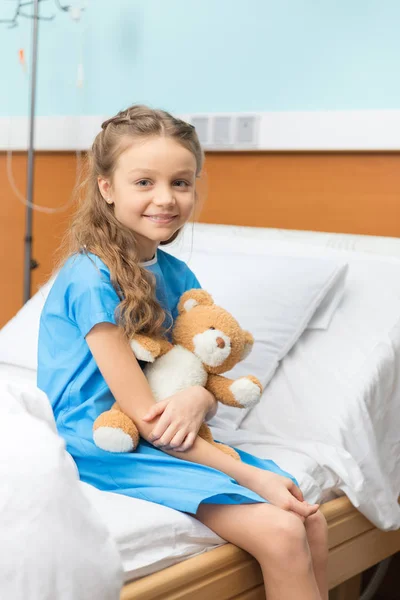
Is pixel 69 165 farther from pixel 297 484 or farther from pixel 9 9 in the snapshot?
pixel 297 484

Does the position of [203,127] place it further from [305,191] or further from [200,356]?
[200,356]

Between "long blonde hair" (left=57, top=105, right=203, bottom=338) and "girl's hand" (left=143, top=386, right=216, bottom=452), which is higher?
"long blonde hair" (left=57, top=105, right=203, bottom=338)

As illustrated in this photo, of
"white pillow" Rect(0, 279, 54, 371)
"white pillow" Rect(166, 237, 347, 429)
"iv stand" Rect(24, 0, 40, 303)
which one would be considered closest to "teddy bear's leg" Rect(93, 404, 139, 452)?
"white pillow" Rect(166, 237, 347, 429)

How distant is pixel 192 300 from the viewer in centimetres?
128

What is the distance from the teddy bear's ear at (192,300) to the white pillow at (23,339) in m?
0.50

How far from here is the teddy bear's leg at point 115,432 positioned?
112 centimetres

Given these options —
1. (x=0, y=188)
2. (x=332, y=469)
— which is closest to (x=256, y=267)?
(x=332, y=469)

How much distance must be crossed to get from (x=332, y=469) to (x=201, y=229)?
0.88 meters

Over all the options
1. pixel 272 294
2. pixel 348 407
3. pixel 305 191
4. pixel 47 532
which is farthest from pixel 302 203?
pixel 47 532

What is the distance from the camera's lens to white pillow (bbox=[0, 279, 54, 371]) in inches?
66.1

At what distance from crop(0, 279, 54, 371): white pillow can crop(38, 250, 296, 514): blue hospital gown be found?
0.42m

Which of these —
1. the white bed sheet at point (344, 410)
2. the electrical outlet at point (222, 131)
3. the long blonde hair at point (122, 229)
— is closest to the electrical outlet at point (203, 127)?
the electrical outlet at point (222, 131)

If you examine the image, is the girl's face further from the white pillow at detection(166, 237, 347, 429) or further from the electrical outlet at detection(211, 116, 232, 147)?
the electrical outlet at detection(211, 116, 232, 147)

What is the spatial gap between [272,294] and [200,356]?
45 centimetres
